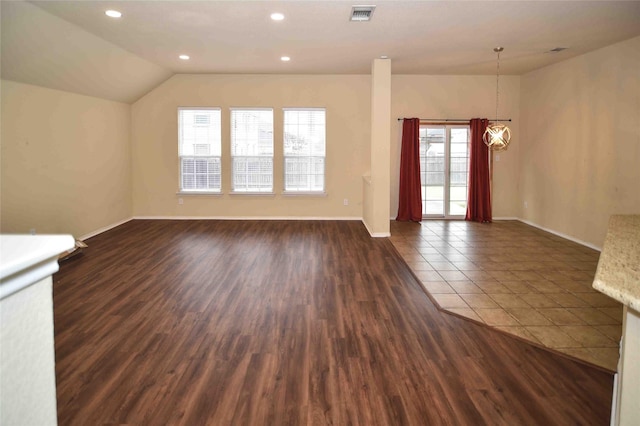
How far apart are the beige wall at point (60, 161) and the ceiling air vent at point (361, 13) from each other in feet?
13.2

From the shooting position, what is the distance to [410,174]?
28.6ft

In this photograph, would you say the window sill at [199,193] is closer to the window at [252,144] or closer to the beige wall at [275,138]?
the beige wall at [275,138]

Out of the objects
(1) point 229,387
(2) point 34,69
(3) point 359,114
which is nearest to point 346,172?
(3) point 359,114

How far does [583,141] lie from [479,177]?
2240 mm

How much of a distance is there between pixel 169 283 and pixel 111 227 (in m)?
3.77

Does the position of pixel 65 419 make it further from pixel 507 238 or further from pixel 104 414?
pixel 507 238

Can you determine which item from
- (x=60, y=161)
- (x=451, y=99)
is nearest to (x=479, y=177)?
(x=451, y=99)

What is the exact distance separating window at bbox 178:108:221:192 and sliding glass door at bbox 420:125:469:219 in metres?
4.04

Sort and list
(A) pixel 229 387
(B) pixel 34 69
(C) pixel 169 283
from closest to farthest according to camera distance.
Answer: (A) pixel 229 387 → (C) pixel 169 283 → (B) pixel 34 69

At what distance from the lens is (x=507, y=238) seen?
7.16 metres

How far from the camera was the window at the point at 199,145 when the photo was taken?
876 cm

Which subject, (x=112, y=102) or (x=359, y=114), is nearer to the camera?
(x=112, y=102)

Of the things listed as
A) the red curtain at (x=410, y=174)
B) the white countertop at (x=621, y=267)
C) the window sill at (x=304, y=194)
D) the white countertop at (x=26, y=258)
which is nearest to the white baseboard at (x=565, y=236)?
the red curtain at (x=410, y=174)

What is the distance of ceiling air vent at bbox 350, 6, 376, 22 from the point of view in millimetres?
→ 4457
